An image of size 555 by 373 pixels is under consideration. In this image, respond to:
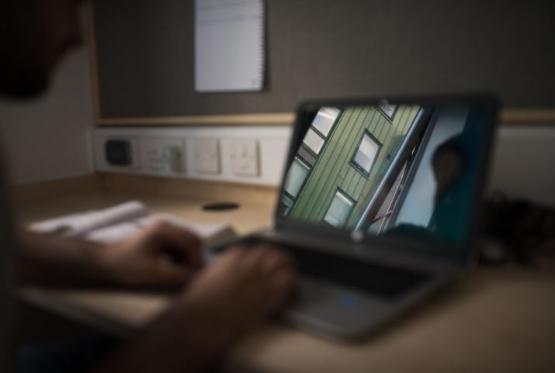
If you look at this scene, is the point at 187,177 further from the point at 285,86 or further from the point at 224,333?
the point at 224,333

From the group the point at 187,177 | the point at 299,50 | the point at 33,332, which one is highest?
the point at 299,50

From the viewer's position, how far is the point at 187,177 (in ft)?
4.26

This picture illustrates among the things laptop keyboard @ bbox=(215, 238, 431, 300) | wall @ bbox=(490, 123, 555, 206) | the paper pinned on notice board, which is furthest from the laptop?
the paper pinned on notice board

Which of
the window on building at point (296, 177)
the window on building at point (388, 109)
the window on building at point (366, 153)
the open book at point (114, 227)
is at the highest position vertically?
the window on building at point (388, 109)

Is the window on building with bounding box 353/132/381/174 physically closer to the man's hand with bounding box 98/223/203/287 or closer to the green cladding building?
the green cladding building

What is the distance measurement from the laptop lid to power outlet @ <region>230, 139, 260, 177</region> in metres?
0.26

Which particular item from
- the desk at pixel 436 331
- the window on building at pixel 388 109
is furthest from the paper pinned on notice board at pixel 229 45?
the desk at pixel 436 331

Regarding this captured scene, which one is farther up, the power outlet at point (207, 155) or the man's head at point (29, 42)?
the man's head at point (29, 42)

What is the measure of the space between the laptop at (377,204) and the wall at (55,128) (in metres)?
0.85

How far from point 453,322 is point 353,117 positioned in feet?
1.45

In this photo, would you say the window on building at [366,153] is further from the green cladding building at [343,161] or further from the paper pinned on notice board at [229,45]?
the paper pinned on notice board at [229,45]

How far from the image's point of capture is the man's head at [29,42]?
609 millimetres

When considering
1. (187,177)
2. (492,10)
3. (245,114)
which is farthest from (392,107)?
(187,177)

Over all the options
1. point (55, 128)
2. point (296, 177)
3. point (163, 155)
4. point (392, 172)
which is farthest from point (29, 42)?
point (55, 128)
